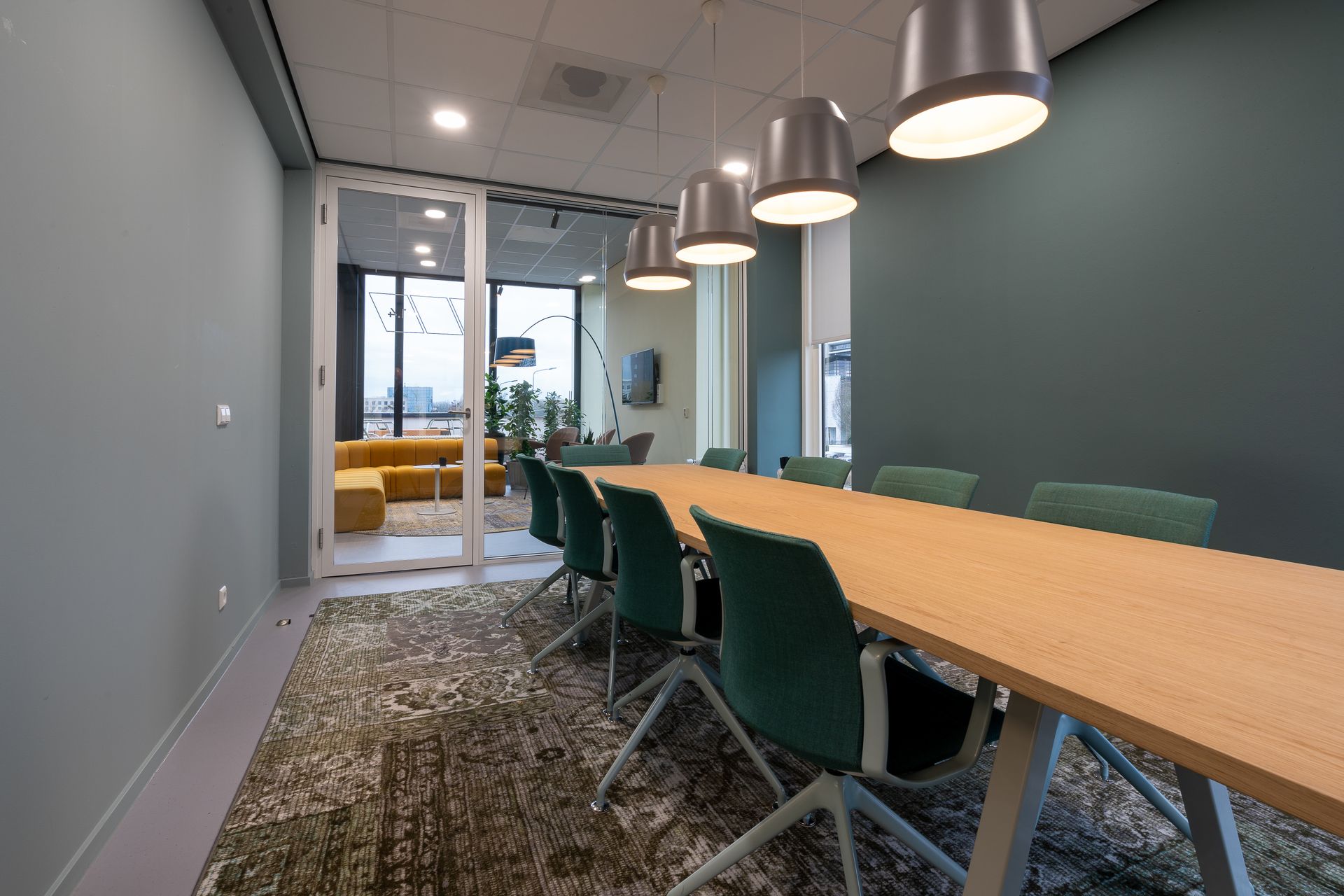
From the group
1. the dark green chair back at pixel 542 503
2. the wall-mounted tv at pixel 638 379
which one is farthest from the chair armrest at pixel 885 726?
the wall-mounted tv at pixel 638 379

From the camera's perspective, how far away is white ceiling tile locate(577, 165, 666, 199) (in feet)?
16.1

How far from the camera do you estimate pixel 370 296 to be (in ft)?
16.2

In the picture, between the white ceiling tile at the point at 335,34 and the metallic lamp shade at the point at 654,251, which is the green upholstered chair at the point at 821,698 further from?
the white ceiling tile at the point at 335,34

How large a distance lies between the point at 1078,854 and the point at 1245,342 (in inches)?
87.6

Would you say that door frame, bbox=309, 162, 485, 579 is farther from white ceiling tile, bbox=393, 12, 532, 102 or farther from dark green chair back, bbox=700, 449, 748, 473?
dark green chair back, bbox=700, 449, 748, 473

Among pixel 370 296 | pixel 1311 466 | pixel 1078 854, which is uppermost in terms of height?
pixel 370 296

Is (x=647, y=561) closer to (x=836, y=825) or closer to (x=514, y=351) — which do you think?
(x=836, y=825)

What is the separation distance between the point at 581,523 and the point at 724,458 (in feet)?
6.43

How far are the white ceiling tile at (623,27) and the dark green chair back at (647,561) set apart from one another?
2.32m

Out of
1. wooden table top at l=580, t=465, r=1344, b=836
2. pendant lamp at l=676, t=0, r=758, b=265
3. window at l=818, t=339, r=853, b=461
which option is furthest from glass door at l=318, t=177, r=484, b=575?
wooden table top at l=580, t=465, r=1344, b=836

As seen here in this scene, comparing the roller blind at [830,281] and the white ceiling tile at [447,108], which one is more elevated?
the white ceiling tile at [447,108]

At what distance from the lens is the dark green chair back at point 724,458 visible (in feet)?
13.9

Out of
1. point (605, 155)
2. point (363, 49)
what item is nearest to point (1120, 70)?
point (605, 155)

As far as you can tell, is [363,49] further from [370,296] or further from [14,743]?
[14,743]
